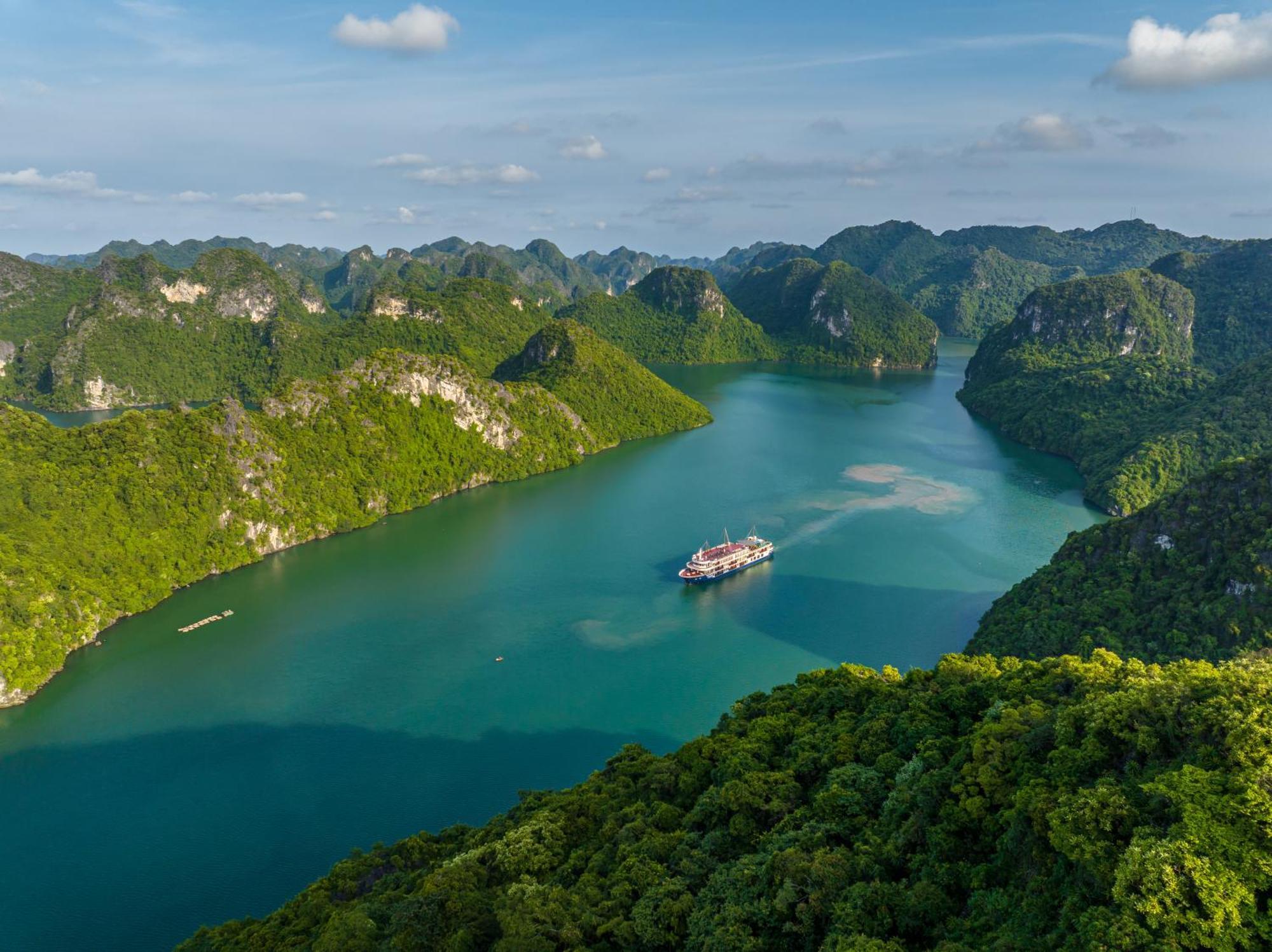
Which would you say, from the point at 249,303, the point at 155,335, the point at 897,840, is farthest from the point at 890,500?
the point at 249,303

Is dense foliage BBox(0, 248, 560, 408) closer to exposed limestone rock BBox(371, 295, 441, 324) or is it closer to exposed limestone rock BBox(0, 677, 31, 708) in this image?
exposed limestone rock BBox(371, 295, 441, 324)

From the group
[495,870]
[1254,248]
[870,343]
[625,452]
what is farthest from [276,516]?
[1254,248]

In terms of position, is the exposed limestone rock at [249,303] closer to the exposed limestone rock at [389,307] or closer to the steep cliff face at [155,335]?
the steep cliff face at [155,335]

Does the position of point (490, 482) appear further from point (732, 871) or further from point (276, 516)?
point (732, 871)

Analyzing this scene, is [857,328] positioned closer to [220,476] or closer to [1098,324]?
[1098,324]

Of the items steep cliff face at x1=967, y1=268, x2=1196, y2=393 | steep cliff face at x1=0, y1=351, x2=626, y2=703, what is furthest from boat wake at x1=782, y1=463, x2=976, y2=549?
steep cliff face at x1=967, y1=268, x2=1196, y2=393
